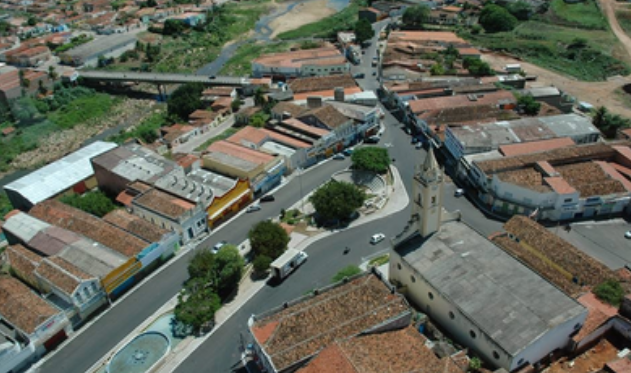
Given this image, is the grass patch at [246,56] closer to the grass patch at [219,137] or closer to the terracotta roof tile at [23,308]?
Result: the grass patch at [219,137]

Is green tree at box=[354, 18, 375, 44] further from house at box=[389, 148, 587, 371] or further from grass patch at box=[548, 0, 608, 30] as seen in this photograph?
house at box=[389, 148, 587, 371]

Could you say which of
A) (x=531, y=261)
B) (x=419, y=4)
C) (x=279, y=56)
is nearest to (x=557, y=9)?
(x=419, y=4)

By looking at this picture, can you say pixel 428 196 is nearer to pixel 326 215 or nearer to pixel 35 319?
pixel 326 215

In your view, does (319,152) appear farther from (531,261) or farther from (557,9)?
(557,9)

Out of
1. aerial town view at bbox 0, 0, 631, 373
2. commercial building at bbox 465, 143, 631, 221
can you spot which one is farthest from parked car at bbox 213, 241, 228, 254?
commercial building at bbox 465, 143, 631, 221

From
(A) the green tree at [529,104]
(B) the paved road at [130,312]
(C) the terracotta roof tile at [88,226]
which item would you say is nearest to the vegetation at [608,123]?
(A) the green tree at [529,104]
